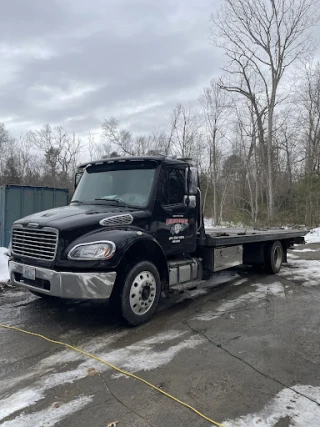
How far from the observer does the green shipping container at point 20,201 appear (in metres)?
11.2

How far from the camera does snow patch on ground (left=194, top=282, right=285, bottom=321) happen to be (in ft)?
18.8

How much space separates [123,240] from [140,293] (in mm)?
870

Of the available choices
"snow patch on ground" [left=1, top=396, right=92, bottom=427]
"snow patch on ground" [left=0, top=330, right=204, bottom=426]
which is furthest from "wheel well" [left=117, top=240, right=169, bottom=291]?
"snow patch on ground" [left=1, top=396, right=92, bottom=427]

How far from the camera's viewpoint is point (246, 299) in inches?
264

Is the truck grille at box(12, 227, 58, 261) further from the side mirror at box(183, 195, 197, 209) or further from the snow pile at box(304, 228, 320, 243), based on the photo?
the snow pile at box(304, 228, 320, 243)

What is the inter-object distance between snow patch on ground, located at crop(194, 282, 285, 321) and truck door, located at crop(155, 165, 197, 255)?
1148 millimetres

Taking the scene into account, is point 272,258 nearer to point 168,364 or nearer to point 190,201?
point 190,201

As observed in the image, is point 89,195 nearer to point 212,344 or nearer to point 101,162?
point 101,162

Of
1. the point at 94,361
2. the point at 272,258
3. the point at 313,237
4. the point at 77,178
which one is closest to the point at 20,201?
the point at 77,178

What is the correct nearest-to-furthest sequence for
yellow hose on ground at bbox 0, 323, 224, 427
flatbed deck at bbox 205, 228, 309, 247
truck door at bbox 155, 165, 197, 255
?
yellow hose on ground at bbox 0, 323, 224, 427 → truck door at bbox 155, 165, 197, 255 → flatbed deck at bbox 205, 228, 309, 247

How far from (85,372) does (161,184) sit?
3066 millimetres

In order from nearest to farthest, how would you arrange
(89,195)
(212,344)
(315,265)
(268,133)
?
(212,344) < (89,195) < (315,265) < (268,133)

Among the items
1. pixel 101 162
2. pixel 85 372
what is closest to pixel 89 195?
pixel 101 162

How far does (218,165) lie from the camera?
35.2m
